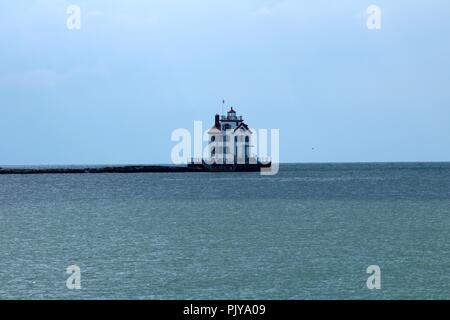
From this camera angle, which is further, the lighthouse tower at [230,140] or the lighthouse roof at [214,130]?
the lighthouse roof at [214,130]

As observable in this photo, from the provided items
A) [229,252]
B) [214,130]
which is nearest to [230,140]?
[214,130]

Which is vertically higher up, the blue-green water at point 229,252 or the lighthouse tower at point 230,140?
the lighthouse tower at point 230,140

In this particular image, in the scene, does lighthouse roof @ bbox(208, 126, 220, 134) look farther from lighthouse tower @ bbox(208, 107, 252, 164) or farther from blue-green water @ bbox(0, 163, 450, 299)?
blue-green water @ bbox(0, 163, 450, 299)

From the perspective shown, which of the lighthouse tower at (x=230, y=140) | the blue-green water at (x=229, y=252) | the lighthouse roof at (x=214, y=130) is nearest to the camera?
the blue-green water at (x=229, y=252)

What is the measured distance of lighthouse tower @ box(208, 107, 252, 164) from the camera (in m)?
112

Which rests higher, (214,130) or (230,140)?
(214,130)

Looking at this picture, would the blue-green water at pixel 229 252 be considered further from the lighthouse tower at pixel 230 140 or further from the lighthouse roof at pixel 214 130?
the lighthouse roof at pixel 214 130

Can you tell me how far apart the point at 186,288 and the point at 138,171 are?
495 ft

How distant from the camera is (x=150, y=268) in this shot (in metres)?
23.9

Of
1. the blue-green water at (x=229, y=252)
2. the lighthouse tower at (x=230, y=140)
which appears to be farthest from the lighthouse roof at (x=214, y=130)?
the blue-green water at (x=229, y=252)

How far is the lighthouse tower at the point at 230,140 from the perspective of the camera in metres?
112

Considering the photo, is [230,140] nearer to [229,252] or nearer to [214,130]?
[214,130]

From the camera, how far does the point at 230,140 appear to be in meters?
116
